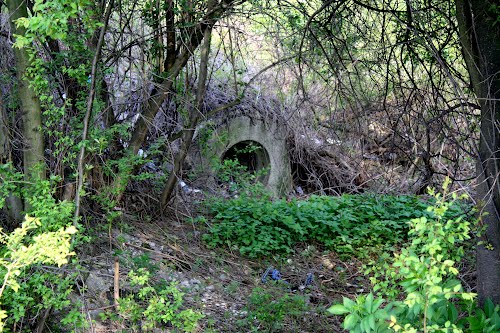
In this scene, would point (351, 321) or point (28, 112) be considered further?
point (28, 112)

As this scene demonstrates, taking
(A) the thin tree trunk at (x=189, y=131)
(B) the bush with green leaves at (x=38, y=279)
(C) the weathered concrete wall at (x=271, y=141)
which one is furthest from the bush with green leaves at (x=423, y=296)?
(C) the weathered concrete wall at (x=271, y=141)

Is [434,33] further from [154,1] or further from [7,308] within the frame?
[7,308]

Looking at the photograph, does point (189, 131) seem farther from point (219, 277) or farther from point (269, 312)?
point (269, 312)

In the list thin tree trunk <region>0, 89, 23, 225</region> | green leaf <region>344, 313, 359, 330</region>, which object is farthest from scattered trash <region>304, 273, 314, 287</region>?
green leaf <region>344, 313, 359, 330</region>

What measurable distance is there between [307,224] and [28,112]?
4.16 m

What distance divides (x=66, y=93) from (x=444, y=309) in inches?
139

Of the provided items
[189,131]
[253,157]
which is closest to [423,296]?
[189,131]

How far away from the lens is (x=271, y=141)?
36.8 feet

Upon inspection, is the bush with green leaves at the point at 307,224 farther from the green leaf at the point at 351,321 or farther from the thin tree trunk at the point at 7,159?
the green leaf at the point at 351,321

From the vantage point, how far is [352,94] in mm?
5910

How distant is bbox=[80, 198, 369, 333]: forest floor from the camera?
5.53 meters

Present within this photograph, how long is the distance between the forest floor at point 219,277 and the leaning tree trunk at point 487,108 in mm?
1177

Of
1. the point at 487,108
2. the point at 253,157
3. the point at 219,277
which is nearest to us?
the point at 487,108

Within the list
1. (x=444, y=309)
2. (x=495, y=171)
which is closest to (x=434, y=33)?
(x=495, y=171)
